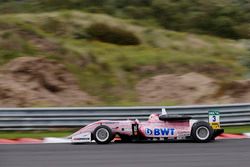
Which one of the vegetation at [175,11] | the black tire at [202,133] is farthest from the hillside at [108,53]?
the black tire at [202,133]

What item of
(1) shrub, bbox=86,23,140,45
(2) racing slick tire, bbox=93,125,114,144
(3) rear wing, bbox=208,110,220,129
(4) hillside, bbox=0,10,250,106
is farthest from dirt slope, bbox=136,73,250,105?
(2) racing slick tire, bbox=93,125,114,144

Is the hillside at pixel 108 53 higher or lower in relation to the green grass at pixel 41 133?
higher

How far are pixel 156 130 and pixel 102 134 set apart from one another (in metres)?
1.04

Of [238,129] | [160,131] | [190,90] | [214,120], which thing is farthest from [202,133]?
[190,90]

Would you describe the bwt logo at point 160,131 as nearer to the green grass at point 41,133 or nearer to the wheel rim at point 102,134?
the wheel rim at point 102,134

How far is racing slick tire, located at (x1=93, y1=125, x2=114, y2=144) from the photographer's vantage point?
11.3 metres

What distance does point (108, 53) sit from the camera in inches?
883

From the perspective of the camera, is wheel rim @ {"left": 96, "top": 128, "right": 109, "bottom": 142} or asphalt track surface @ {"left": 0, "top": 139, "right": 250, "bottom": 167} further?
wheel rim @ {"left": 96, "top": 128, "right": 109, "bottom": 142}

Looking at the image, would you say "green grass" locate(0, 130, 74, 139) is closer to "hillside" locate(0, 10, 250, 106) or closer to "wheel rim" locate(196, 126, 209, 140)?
"hillside" locate(0, 10, 250, 106)

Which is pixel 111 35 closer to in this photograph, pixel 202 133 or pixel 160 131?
pixel 160 131

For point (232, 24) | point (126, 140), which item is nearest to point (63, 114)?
point (126, 140)

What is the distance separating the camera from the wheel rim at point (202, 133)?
11264 millimetres

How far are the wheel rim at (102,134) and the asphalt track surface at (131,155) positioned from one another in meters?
0.19

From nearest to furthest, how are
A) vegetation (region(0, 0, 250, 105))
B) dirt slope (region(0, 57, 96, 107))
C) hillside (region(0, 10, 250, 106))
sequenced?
dirt slope (region(0, 57, 96, 107)), hillside (region(0, 10, 250, 106)), vegetation (region(0, 0, 250, 105))
